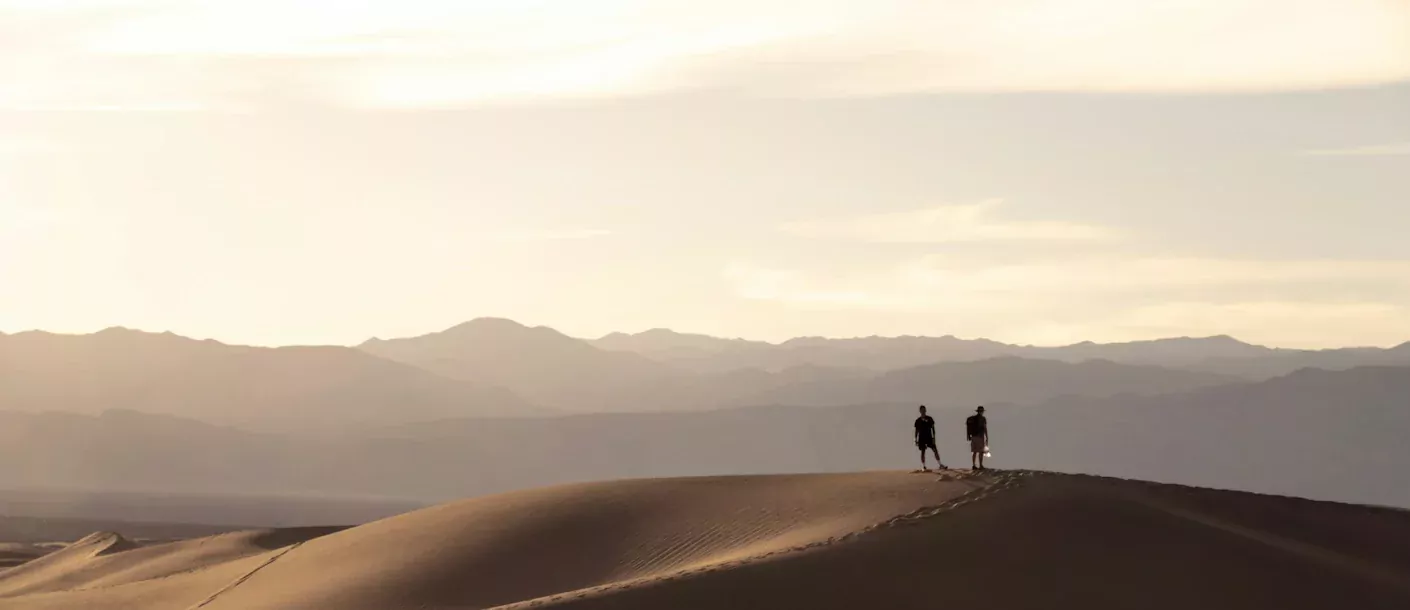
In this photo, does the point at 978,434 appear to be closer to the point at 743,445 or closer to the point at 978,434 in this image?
the point at 978,434

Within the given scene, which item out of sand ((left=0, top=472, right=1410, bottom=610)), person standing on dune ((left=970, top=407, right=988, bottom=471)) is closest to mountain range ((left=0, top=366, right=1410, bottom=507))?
sand ((left=0, top=472, right=1410, bottom=610))

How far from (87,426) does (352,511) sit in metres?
62.3

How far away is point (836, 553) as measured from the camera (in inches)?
895

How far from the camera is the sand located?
21.7 metres

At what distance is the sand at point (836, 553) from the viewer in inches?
855

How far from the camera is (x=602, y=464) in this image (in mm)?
167125

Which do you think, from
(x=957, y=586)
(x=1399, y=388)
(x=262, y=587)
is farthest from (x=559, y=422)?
(x=957, y=586)

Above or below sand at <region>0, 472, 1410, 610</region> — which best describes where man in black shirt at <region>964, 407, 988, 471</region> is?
above

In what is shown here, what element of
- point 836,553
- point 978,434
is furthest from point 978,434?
point 836,553

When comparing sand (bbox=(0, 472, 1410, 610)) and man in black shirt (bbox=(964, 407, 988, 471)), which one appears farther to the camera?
man in black shirt (bbox=(964, 407, 988, 471))

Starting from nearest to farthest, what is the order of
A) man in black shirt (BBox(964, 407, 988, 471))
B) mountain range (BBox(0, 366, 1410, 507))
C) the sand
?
the sand < man in black shirt (BBox(964, 407, 988, 471)) < mountain range (BBox(0, 366, 1410, 507))

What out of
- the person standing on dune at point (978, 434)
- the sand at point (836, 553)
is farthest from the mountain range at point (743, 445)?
the person standing on dune at point (978, 434)

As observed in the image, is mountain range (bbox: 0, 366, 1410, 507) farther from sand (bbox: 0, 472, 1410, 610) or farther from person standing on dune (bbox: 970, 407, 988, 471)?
person standing on dune (bbox: 970, 407, 988, 471)

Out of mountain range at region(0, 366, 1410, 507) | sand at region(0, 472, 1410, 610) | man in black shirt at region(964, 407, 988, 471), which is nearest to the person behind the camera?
sand at region(0, 472, 1410, 610)
